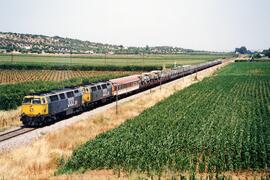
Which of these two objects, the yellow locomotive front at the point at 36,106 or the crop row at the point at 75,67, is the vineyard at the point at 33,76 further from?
the yellow locomotive front at the point at 36,106

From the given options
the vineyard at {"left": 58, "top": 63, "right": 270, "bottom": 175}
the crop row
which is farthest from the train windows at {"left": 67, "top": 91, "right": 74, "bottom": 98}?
the crop row

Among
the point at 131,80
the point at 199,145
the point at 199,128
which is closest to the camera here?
the point at 199,145

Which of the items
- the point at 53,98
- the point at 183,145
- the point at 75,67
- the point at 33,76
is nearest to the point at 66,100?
the point at 53,98

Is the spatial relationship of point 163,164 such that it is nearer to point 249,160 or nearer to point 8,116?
point 249,160

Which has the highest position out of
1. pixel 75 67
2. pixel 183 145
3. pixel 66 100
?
pixel 66 100

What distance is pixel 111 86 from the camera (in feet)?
163

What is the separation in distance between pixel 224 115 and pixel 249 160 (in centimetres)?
1545

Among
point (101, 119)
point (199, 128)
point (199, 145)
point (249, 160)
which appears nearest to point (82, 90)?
point (101, 119)

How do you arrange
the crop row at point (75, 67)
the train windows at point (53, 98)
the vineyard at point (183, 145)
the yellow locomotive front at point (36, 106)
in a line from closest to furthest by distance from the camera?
the vineyard at point (183, 145)
the yellow locomotive front at point (36, 106)
the train windows at point (53, 98)
the crop row at point (75, 67)

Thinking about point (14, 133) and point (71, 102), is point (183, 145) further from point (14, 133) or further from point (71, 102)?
point (71, 102)

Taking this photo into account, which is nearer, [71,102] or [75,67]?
[71,102]

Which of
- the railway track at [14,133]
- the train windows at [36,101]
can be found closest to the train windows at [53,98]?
the train windows at [36,101]

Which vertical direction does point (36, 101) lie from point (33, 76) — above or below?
above

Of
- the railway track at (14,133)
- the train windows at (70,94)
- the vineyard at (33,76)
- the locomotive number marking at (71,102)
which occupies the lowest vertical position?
the vineyard at (33,76)
